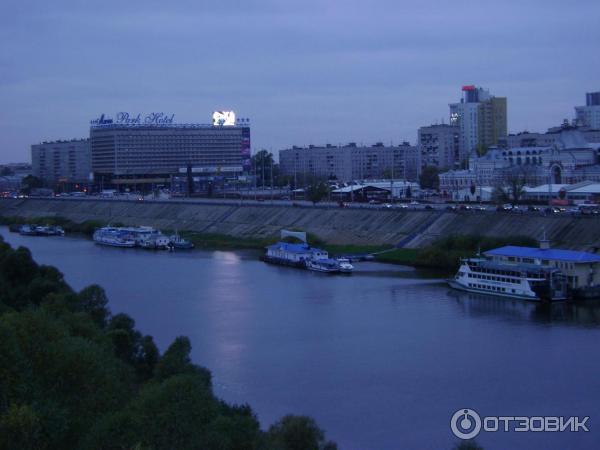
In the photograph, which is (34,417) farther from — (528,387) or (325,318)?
(325,318)

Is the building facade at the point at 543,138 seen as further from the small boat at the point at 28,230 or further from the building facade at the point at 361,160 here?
the small boat at the point at 28,230

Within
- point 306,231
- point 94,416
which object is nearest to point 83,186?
point 306,231

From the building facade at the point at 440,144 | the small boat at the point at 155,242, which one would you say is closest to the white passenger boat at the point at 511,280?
the small boat at the point at 155,242

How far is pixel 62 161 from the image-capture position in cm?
4003

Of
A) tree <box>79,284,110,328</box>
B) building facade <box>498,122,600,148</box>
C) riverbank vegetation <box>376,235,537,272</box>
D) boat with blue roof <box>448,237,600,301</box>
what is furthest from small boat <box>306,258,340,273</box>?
building facade <box>498,122,600,148</box>

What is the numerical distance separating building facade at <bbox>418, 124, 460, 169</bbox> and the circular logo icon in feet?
89.9

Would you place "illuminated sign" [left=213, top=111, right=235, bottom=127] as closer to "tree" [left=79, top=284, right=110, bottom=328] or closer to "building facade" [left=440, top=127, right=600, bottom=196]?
"building facade" [left=440, top=127, right=600, bottom=196]

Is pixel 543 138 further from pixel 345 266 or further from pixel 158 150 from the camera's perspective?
pixel 345 266

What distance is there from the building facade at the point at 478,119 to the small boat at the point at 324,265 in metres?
21.4

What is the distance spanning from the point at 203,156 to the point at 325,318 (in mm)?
26997

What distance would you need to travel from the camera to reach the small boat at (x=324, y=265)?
452 inches

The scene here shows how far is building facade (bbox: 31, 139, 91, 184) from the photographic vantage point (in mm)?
37719

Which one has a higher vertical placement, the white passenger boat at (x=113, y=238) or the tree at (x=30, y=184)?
the tree at (x=30, y=184)

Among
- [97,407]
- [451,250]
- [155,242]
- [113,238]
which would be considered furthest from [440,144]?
[97,407]
